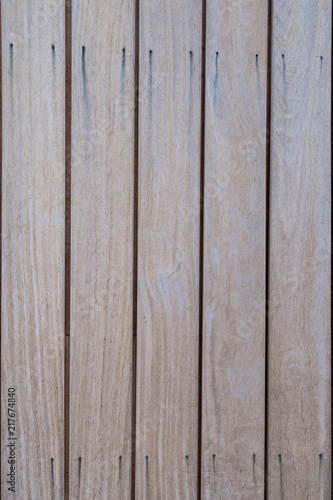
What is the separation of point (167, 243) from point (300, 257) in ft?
1.01

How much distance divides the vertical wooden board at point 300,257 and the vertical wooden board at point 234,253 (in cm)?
3

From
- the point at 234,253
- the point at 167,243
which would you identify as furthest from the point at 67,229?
the point at 234,253

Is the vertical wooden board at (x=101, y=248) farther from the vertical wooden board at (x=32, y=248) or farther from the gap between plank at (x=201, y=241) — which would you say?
the gap between plank at (x=201, y=241)

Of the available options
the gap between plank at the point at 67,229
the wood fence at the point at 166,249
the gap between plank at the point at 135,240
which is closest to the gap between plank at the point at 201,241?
the wood fence at the point at 166,249

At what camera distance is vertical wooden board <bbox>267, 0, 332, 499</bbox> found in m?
1.07

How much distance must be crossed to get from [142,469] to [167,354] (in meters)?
0.26

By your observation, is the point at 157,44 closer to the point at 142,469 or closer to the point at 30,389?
the point at 30,389

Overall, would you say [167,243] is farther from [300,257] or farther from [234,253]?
[300,257]

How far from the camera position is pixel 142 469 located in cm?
104

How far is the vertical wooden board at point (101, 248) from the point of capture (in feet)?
3.39

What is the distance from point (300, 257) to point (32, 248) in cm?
61

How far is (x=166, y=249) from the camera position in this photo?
3.43 feet

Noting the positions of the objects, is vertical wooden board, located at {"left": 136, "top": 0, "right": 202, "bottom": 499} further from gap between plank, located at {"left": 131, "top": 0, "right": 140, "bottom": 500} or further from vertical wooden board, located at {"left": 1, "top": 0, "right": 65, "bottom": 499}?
vertical wooden board, located at {"left": 1, "top": 0, "right": 65, "bottom": 499}

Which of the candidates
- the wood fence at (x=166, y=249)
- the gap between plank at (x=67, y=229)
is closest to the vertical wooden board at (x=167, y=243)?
the wood fence at (x=166, y=249)
